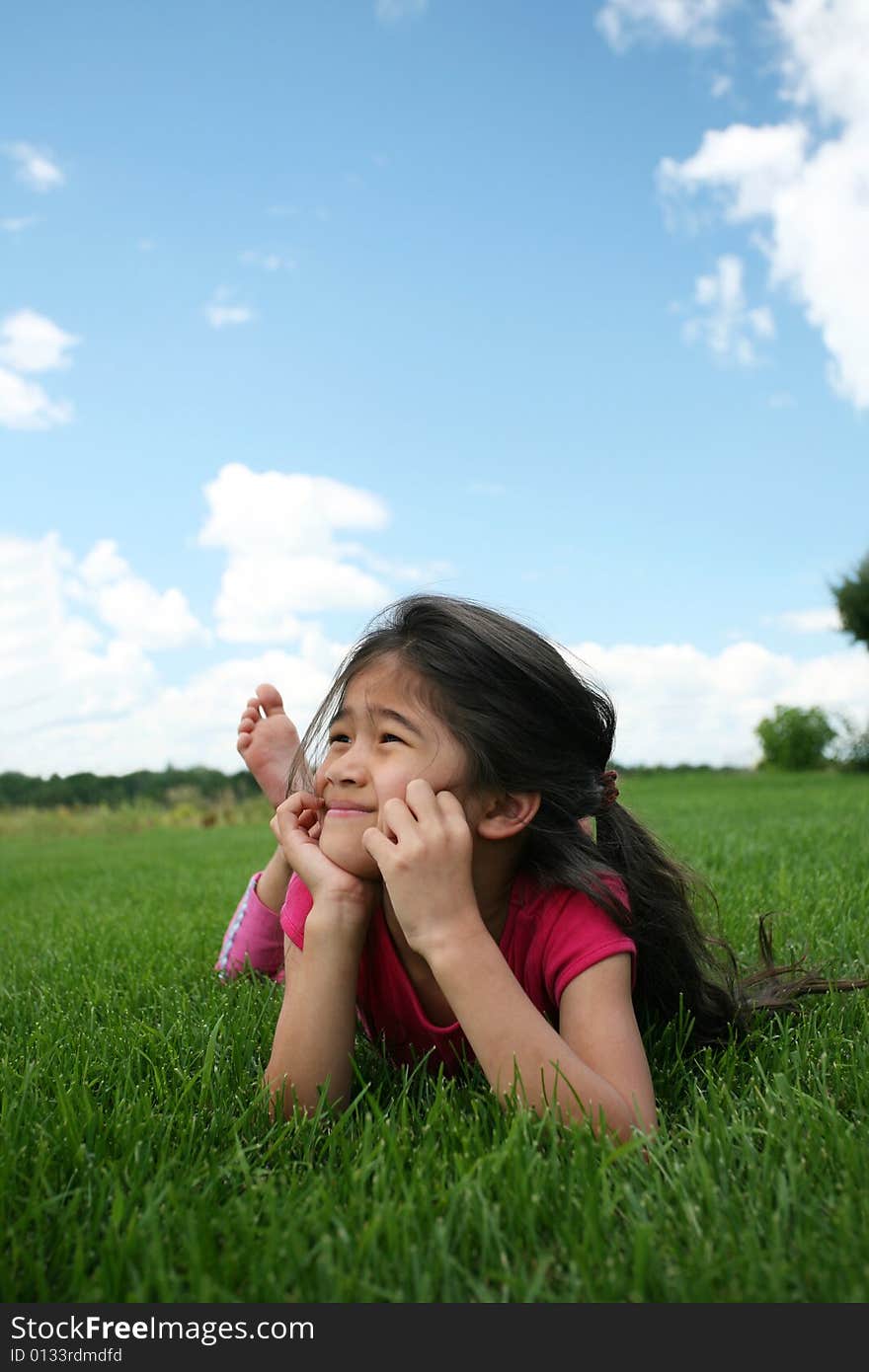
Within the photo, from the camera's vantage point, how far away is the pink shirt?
6.62ft

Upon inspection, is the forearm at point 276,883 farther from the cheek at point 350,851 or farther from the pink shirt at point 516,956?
the cheek at point 350,851

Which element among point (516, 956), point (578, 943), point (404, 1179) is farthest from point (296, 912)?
point (404, 1179)

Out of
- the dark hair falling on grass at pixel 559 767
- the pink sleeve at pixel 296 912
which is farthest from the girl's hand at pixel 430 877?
the pink sleeve at pixel 296 912

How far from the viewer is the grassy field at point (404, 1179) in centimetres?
125

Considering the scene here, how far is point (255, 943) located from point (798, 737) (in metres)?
34.2

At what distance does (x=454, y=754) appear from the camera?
6.89 ft

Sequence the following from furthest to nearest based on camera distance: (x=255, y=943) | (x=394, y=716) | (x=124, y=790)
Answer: (x=124, y=790), (x=255, y=943), (x=394, y=716)

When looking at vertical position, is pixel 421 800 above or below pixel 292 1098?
above

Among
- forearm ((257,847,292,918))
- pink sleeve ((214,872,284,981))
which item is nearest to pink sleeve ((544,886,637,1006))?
forearm ((257,847,292,918))

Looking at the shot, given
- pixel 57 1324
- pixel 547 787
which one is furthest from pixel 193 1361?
pixel 547 787

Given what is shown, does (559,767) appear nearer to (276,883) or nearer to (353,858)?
(353,858)

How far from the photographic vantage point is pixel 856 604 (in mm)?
32562

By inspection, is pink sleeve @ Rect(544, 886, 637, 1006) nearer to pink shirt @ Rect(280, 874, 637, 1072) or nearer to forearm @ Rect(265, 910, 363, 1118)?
pink shirt @ Rect(280, 874, 637, 1072)

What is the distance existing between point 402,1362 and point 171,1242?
405 millimetres
